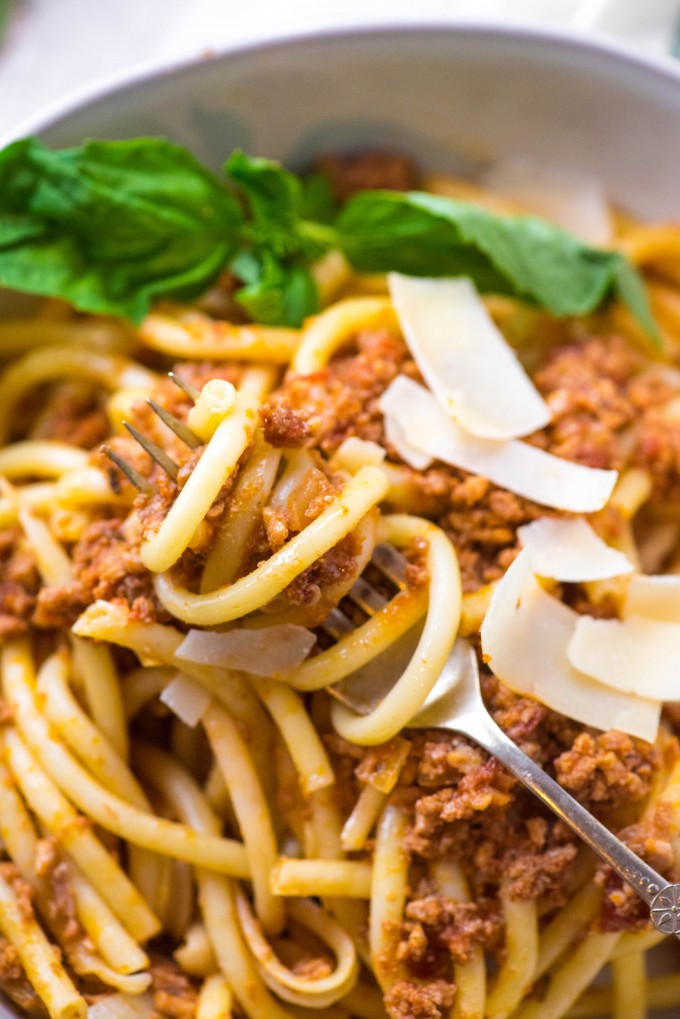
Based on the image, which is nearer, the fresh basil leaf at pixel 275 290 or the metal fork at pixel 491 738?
the metal fork at pixel 491 738

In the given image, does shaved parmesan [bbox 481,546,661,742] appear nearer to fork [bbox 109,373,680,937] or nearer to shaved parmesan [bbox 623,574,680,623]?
fork [bbox 109,373,680,937]

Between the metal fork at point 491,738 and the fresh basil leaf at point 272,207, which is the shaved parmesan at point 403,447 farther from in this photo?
the fresh basil leaf at point 272,207

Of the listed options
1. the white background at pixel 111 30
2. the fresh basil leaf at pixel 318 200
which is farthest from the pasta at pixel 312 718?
the white background at pixel 111 30

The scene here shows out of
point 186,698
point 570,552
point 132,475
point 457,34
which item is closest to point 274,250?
point 457,34

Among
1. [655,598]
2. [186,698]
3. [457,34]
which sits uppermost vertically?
[457,34]

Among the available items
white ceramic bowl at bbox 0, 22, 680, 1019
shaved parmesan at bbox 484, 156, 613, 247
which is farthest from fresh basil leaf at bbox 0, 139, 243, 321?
shaved parmesan at bbox 484, 156, 613, 247

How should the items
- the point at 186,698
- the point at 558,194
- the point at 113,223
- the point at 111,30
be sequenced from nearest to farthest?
the point at 186,698, the point at 113,223, the point at 558,194, the point at 111,30

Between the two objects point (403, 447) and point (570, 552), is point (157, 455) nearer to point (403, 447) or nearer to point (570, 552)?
point (403, 447)
